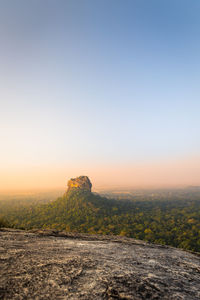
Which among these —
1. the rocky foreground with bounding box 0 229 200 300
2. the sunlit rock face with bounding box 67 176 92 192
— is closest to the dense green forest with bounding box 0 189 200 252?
the sunlit rock face with bounding box 67 176 92 192

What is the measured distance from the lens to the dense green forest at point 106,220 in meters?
65.6

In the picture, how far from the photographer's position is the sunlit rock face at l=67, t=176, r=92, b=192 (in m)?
146

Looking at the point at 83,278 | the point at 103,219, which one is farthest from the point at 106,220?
the point at 83,278

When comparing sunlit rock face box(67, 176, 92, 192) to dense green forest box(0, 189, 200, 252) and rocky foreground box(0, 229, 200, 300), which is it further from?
rocky foreground box(0, 229, 200, 300)

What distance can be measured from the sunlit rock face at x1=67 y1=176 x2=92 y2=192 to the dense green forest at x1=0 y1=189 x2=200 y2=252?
4.68 meters

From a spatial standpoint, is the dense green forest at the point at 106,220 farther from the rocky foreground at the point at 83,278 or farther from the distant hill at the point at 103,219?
the rocky foreground at the point at 83,278

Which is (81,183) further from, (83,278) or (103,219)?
(83,278)

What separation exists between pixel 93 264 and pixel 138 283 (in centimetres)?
107

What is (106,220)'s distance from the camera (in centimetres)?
9212

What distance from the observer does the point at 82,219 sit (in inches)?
3750

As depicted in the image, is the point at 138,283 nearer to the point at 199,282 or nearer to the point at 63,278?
the point at 63,278

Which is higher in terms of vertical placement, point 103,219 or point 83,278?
point 83,278

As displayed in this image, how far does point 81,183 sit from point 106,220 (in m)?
58.3

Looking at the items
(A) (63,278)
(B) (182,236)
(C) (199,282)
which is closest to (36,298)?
(A) (63,278)
